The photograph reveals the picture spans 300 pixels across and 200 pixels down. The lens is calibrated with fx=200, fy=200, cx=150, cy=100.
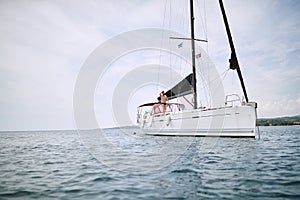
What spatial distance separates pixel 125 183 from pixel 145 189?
2.48 feet

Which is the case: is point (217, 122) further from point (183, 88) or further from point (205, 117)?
point (183, 88)

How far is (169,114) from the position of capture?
24359 mm

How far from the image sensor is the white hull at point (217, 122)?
16375 mm

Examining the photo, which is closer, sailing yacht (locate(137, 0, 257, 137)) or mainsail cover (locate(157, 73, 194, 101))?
sailing yacht (locate(137, 0, 257, 137))

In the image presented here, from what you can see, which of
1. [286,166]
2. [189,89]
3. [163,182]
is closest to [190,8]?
[189,89]

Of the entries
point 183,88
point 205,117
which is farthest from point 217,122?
A: point 183,88

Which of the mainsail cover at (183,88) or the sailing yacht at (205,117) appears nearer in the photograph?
the sailing yacht at (205,117)

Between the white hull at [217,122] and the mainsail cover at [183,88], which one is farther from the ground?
the mainsail cover at [183,88]

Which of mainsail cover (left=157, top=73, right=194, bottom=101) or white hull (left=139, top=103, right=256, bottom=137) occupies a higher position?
mainsail cover (left=157, top=73, right=194, bottom=101)

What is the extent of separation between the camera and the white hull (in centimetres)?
1638

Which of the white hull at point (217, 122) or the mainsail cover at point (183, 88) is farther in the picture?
the mainsail cover at point (183, 88)

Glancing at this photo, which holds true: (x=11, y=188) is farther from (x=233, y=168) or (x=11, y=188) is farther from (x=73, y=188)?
(x=233, y=168)

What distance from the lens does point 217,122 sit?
1792 cm

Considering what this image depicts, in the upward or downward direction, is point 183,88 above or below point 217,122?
above
